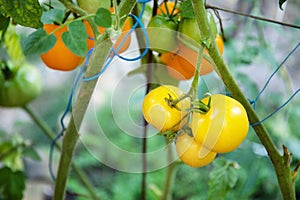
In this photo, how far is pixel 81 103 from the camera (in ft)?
1.84

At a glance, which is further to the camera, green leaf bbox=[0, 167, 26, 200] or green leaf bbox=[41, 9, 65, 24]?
green leaf bbox=[0, 167, 26, 200]

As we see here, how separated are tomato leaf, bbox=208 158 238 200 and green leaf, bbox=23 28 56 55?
1.11ft

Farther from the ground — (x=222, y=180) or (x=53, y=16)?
(x=53, y=16)

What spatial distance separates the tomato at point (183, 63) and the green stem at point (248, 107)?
0.11ft

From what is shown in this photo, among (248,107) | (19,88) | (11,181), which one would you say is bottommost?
(11,181)

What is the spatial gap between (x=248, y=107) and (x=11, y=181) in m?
0.51

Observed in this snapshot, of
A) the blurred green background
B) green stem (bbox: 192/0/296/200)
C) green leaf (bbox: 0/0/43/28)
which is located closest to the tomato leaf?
the blurred green background

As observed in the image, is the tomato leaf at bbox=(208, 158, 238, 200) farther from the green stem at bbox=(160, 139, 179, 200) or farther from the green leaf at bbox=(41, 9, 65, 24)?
the green leaf at bbox=(41, 9, 65, 24)

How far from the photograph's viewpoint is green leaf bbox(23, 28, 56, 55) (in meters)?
0.54

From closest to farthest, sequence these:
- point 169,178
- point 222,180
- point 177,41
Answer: point 177,41 < point 222,180 < point 169,178

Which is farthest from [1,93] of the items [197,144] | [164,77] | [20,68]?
[197,144]

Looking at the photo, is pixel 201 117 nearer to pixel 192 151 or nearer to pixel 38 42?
pixel 192 151

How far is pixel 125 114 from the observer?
53 centimetres

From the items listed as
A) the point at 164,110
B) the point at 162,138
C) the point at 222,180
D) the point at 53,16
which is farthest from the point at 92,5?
the point at 162,138
